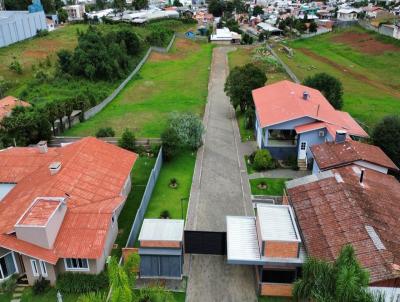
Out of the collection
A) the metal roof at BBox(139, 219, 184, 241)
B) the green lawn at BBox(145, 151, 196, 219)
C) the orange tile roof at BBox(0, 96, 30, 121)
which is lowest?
the green lawn at BBox(145, 151, 196, 219)

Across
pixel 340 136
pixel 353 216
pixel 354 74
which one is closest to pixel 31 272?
pixel 353 216

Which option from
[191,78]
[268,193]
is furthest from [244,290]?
[191,78]

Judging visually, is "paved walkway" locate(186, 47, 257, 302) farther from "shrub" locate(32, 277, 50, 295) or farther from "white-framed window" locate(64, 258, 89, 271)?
"shrub" locate(32, 277, 50, 295)

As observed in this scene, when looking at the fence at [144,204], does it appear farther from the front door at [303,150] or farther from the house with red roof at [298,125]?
the front door at [303,150]

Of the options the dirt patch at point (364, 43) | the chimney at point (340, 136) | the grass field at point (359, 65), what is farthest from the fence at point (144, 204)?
the dirt patch at point (364, 43)

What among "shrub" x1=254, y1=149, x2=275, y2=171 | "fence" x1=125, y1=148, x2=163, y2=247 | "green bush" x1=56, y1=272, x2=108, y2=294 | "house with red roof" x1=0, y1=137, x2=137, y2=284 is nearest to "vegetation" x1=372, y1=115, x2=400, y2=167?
"shrub" x1=254, y1=149, x2=275, y2=171

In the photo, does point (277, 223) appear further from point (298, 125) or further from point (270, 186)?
point (298, 125)

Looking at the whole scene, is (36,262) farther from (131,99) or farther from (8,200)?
(131,99)
